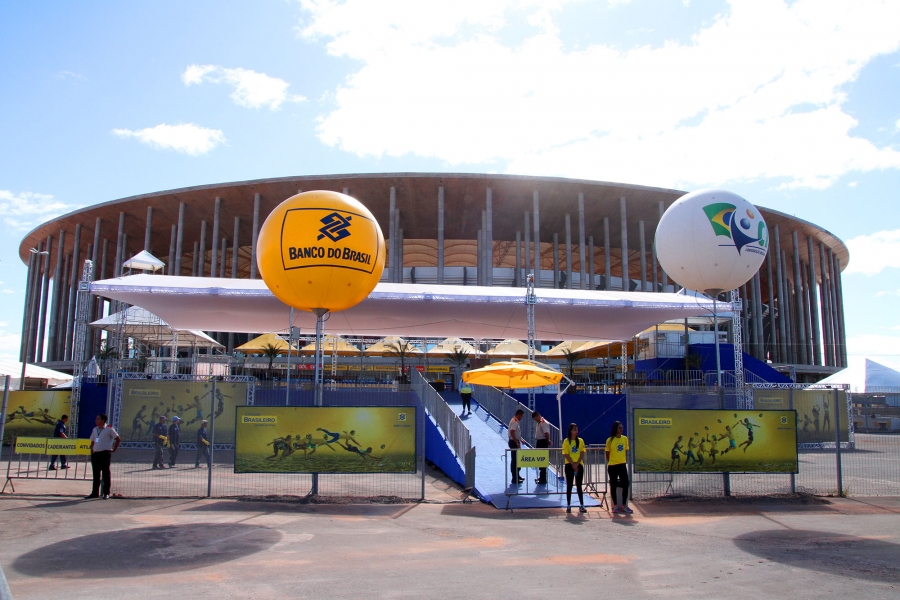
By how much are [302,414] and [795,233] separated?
57.7m

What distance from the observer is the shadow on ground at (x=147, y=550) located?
6902 mm

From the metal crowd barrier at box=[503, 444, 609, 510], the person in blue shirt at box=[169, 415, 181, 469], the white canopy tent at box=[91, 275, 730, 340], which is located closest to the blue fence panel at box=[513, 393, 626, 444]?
the white canopy tent at box=[91, 275, 730, 340]

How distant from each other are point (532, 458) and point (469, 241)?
4869 centimetres

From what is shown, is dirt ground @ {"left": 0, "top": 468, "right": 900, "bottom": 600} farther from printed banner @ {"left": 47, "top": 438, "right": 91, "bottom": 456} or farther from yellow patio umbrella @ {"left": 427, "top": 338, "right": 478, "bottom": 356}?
yellow patio umbrella @ {"left": 427, "top": 338, "right": 478, "bottom": 356}

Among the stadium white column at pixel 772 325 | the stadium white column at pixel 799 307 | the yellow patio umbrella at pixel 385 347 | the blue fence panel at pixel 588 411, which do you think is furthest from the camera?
the stadium white column at pixel 772 325

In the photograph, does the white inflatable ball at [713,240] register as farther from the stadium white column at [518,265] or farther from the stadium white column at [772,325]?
the stadium white column at [772,325]

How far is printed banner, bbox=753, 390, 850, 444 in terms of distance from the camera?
1952cm

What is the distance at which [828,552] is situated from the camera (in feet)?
26.0

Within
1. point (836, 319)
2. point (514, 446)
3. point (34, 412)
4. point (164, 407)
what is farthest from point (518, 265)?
point (514, 446)

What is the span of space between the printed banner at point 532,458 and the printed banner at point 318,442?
190 cm

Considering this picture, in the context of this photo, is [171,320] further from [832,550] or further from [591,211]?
[591,211]

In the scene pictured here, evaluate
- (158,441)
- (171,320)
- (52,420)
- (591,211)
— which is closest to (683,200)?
(158,441)

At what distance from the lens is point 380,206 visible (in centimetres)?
5078

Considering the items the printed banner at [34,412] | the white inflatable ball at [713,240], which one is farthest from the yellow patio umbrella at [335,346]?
the white inflatable ball at [713,240]
